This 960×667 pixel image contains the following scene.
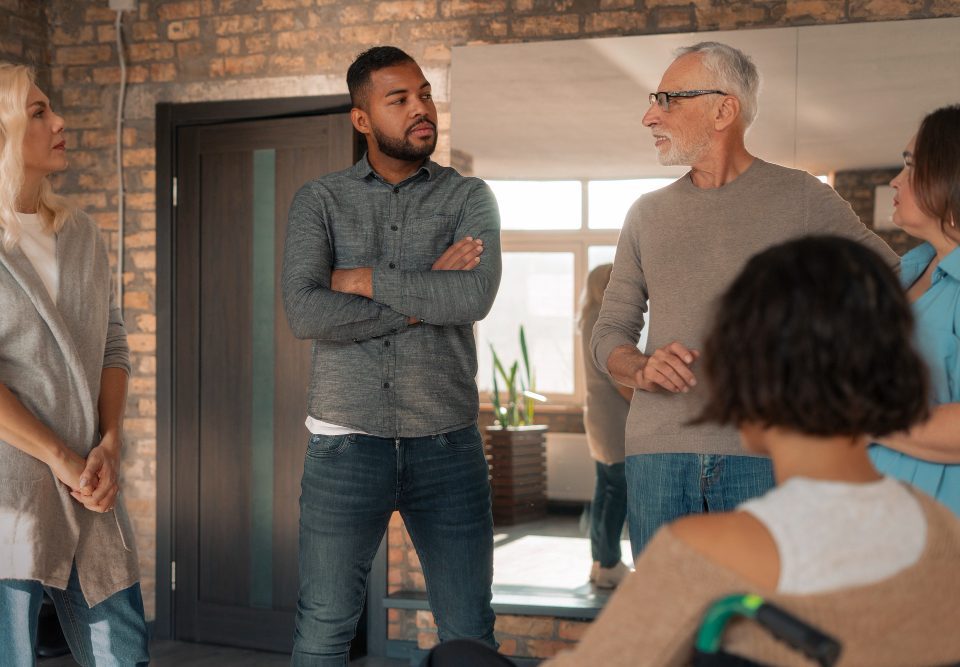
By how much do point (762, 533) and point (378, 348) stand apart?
1.61m

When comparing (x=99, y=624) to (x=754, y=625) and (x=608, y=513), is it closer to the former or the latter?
(x=754, y=625)

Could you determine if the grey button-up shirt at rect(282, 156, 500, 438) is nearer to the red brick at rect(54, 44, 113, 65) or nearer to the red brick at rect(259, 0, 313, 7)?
the red brick at rect(259, 0, 313, 7)

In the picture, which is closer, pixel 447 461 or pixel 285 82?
pixel 447 461

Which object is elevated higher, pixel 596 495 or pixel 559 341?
pixel 559 341

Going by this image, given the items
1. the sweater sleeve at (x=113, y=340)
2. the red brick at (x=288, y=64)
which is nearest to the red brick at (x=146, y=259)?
the red brick at (x=288, y=64)

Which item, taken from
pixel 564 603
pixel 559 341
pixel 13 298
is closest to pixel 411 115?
pixel 13 298

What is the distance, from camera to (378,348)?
2.65m

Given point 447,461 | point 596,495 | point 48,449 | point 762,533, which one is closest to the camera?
point 762,533

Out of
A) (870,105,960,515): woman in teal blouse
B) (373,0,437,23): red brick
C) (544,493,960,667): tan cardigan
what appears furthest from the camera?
(373,0,437,23): red brick

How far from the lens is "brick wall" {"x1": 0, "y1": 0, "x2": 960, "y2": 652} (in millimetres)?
4277

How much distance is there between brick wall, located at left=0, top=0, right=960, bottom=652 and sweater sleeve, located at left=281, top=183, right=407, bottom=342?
70.1 inches

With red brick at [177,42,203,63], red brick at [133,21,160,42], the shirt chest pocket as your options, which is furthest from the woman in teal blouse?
red brick at [133,21,160,42]

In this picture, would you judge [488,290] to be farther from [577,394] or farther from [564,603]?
[564,603]

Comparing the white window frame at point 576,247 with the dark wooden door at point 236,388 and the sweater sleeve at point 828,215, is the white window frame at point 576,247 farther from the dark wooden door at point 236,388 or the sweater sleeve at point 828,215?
the sweater sleeve at point 828,215
